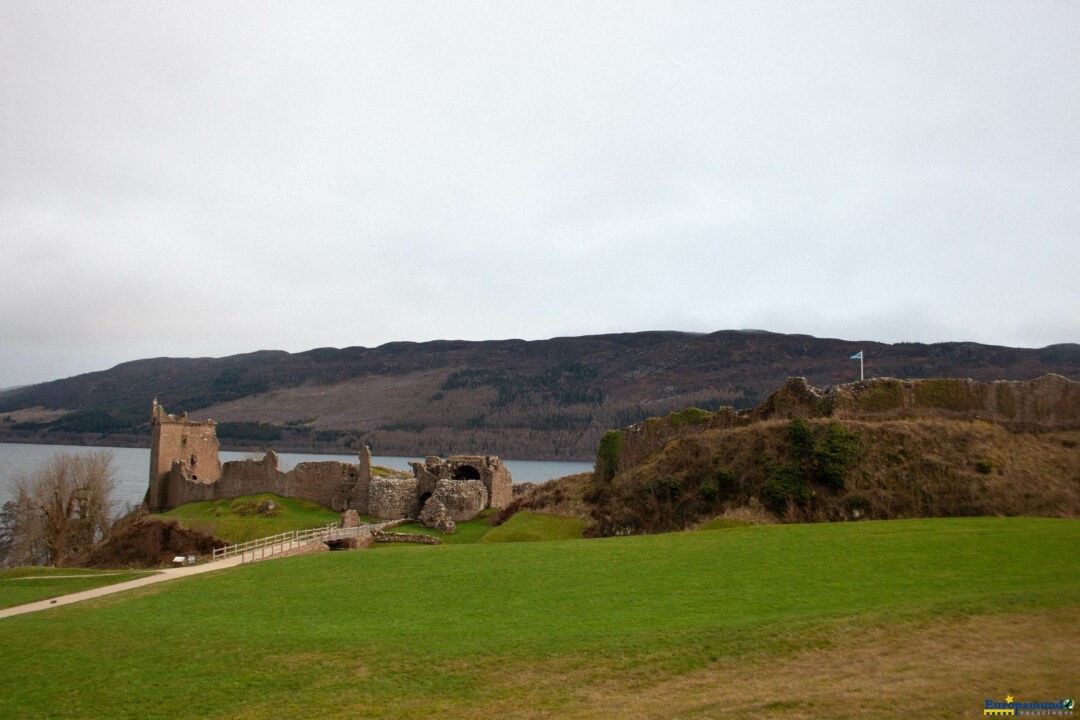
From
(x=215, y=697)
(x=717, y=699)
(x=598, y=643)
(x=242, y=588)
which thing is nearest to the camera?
(x=717, y=699)

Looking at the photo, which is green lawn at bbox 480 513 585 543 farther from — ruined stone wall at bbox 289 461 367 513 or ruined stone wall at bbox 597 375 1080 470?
ruined stone wall at bbox 289 461 367 513

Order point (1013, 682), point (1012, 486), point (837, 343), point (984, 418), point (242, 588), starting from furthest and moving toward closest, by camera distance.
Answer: point (837, 343) → point (984, 418) → point (1012, 486) → point (242, 588) → point (1013, 682)

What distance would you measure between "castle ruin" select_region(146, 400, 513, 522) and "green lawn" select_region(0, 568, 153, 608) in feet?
54.5

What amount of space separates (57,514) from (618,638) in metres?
49.2

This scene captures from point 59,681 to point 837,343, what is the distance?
200m

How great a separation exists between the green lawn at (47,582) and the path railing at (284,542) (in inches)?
144

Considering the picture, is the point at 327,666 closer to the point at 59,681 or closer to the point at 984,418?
the point at 59,681

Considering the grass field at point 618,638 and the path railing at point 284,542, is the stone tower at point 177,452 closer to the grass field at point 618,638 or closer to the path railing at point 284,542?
the path railing at point 284,542

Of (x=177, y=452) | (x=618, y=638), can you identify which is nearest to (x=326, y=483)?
(x=177, y=452)

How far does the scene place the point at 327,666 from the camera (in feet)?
40.1

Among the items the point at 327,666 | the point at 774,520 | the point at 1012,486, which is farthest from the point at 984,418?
the point at 327,666

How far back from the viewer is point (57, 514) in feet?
159

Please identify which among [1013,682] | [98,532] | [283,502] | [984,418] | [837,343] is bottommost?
[98,532]

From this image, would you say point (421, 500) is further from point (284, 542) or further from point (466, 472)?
point (284, 542)
